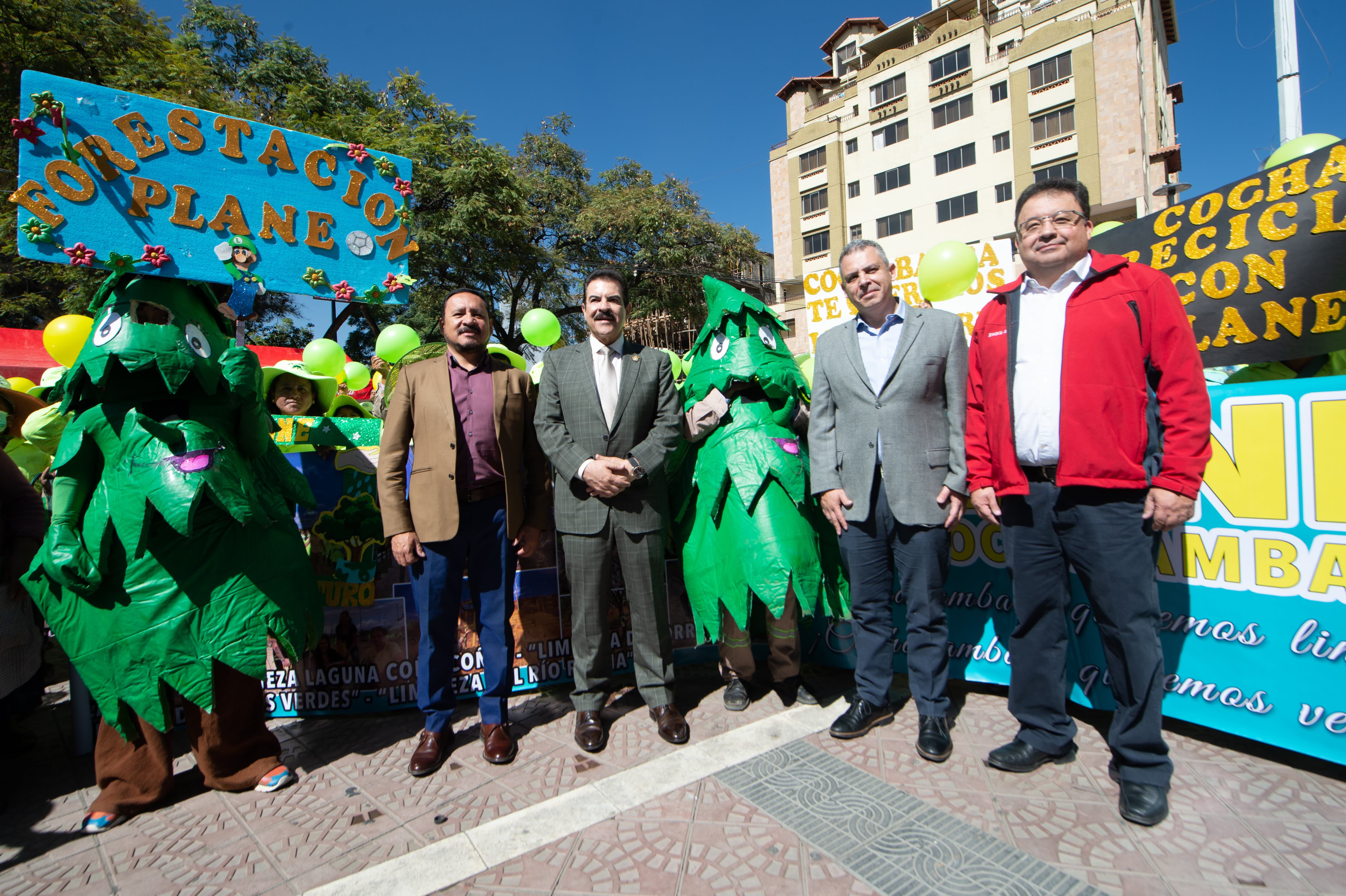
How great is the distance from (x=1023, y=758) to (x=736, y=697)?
4.03ft

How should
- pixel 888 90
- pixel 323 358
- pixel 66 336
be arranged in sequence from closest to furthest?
pixel 66 336, pixel 323 358, pixel 888 90

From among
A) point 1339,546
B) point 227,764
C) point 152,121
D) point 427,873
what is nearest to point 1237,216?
point 1339,546

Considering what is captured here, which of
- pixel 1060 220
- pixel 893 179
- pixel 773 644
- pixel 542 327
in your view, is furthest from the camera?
pixel 893 179

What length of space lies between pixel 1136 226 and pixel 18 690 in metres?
5.67

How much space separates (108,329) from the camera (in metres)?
2.43

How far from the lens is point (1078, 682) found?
112 inches

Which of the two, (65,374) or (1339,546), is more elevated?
(65,374)

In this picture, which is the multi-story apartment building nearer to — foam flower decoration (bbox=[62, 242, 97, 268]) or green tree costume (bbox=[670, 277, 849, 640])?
green tree costume (bbox=[670, 277, 849, 640])

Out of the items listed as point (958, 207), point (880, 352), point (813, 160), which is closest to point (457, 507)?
point (880, 352)

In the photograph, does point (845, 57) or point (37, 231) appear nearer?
point (37, 231)

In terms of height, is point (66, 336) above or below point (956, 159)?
below

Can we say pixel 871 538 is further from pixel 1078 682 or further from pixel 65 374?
pixel 65 374

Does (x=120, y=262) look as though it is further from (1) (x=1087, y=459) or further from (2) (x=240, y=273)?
(1) (x=1087, y=459)

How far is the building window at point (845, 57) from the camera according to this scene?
98.4 feet
